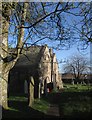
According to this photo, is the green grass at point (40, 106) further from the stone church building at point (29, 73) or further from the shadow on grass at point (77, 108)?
the stone church building at point (29, 73)

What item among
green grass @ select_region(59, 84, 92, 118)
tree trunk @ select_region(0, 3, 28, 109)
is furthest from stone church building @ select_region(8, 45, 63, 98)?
tree trunk @ select_region(0, 3, 28, 109)

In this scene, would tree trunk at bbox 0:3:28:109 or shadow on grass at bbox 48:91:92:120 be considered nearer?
shadow on grass at bbox 48:91:92:120

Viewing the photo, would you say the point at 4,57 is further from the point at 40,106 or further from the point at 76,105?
the point at 76,105

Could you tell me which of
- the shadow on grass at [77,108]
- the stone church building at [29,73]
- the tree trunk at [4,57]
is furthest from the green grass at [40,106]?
the stone church building at [29,73]

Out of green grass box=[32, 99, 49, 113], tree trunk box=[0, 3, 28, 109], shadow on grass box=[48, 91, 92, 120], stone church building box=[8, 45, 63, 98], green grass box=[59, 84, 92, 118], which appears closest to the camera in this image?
shadow on grass box=[48, 91, 92, 120]

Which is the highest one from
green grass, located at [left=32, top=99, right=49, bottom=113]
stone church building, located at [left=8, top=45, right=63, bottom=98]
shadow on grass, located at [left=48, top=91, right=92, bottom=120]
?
stone church building, located at [left=8, top=45, right=63, bottom=98]

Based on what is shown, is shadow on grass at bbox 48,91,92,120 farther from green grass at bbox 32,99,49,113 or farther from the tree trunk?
the tree trunk

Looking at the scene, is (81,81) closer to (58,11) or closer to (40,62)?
(40,62)

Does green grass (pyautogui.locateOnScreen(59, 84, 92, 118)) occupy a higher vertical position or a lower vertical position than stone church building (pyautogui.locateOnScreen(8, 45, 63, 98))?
lower

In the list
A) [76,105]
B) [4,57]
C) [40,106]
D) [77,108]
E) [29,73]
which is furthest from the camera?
[29,73]

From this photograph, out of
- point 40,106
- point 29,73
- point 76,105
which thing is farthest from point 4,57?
point 29,73

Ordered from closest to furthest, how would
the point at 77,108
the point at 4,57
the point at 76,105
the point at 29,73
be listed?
the point at 4,57 < the point at 77,108 < the point at 76,105 < the point at 29,73

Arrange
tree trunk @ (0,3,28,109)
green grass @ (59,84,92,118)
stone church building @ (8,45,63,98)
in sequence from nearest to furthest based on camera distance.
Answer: green grass @ (59,84,92,118), tree trunk @ (0,3,28,109), stone church building @ (8,45,63,98)

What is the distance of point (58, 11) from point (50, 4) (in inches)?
22.2
